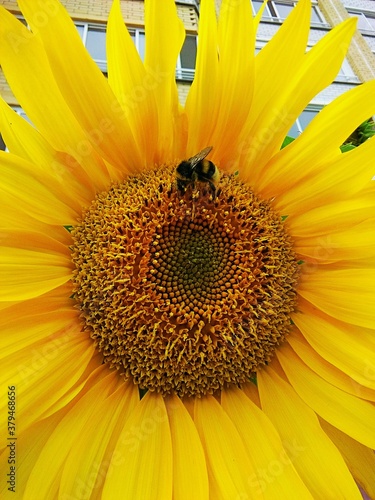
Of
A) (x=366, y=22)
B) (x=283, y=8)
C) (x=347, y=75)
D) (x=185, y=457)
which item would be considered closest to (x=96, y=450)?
(x=185, y=457)

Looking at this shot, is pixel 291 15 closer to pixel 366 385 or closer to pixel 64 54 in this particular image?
pixel 64 54

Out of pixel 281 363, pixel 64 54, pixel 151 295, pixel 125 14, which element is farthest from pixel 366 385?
pixel 125 14

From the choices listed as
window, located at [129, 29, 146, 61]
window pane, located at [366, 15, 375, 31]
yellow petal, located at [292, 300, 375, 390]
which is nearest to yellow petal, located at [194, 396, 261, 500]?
yellow petal, located at [292, 300, 375, 390]

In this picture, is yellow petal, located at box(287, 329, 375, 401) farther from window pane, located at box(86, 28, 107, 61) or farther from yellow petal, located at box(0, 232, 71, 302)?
window pane, located at box(86, 28, 107, 61)

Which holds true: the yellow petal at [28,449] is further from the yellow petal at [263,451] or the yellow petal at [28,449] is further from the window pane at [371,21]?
the window pane at [371,21]

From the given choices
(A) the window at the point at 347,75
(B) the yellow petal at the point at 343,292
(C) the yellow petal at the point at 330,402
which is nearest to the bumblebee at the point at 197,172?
(B) the yellow petal at the point at 343,292

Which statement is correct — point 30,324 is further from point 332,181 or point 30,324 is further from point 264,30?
point 264,30
